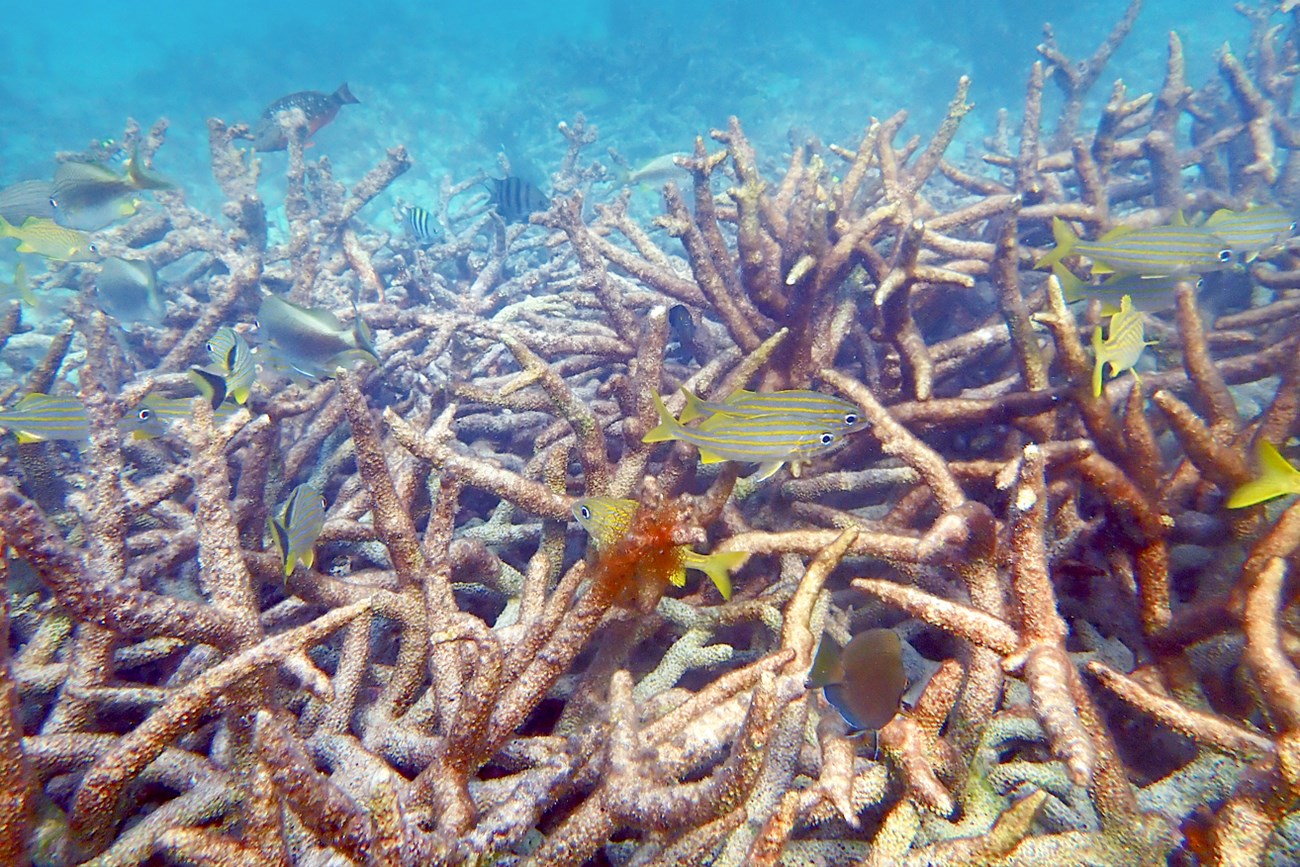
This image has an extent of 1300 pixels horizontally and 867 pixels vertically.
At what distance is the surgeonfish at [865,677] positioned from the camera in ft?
5.14

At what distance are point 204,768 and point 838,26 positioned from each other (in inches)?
1397

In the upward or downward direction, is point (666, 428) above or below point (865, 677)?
above

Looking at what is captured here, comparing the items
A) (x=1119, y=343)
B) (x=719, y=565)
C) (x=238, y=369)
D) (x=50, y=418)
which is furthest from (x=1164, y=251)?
(x=50, y=418)

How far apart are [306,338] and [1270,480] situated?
3940 millimetres

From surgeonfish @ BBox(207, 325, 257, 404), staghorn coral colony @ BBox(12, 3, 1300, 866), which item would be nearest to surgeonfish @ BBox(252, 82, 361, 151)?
staghorn coral colony @ BBox(12, 3, 1300, 866)

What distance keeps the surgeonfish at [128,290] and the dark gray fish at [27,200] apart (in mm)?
1312

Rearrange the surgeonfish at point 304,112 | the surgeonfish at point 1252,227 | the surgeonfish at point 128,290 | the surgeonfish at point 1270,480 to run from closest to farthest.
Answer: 1. the surgeonfish at point 1270,480
2. the surgeonfish at point 1252,227
3. the surgeonfish at point 128,290
4. the surgeonfish at point 304,112

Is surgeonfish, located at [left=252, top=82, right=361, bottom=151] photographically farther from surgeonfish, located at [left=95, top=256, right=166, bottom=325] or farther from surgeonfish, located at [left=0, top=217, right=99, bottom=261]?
surgeonfish, located at [left=95, top=256, right=166, bottom=325]

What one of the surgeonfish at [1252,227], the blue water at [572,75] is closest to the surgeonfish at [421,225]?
the surgeonfish at [1252,227]

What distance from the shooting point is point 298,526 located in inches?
84.0

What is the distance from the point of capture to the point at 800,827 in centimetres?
157

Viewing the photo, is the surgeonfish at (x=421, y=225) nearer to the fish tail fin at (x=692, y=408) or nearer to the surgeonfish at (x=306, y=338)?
the surgeonfish at (x=306, y=338)

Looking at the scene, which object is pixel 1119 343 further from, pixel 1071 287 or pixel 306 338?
pixel 306 338

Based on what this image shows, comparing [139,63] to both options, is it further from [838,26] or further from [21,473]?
[21,473]
